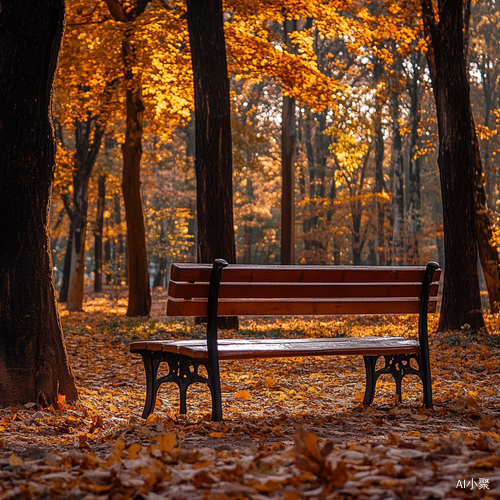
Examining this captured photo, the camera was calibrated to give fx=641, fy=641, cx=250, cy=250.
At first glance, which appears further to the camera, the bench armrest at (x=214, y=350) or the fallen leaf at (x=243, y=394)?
the fallen leaf at (x=243, y=394)

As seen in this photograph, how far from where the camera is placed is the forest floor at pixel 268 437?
2451 millimetres

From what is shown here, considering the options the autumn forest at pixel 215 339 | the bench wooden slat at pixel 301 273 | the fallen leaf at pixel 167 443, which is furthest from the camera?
the bench wooden slat at pixel 301 273

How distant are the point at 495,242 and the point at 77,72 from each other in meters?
9.24

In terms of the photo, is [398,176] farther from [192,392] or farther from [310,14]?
[192,392]

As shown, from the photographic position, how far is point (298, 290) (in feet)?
14.9

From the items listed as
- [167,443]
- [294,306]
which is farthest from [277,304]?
[167,443]

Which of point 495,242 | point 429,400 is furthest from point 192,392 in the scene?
point 495,242

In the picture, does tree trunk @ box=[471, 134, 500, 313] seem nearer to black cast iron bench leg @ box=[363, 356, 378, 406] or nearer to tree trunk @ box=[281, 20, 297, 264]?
tree trunk @ box=[281, 20, 297, 264]

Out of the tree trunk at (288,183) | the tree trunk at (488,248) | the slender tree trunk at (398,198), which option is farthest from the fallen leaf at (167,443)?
the slender tree trunk at (398,198)
